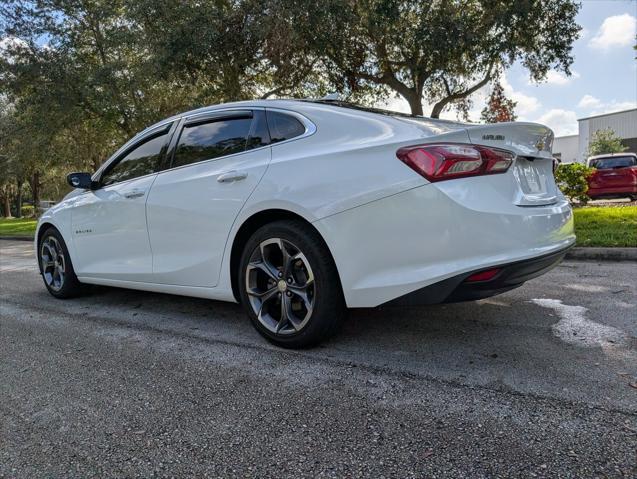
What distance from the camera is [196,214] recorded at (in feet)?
11.0

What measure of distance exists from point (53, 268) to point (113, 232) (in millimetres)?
1438

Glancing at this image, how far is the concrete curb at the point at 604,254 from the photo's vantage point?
5.85 m

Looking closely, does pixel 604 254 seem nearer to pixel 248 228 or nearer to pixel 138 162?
pixel 248 228

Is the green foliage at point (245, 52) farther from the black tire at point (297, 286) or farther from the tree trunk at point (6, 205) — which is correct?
the tree trunk at point (6, 205)

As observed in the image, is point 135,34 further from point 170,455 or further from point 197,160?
point 170,455

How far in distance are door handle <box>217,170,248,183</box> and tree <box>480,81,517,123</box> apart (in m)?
14.0

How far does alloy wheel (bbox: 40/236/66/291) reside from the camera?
4.84 metres

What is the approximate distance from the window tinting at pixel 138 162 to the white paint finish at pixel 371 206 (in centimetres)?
54

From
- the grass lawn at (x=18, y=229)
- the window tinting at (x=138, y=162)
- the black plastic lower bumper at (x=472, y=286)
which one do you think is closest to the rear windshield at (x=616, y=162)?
the black plastic lower bumper at (x=472, y=286)

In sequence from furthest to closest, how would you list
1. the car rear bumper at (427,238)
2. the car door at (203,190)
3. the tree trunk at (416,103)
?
the tree trunk at (416,103) < the car door at (203,190) < the car rear bumper at (427,238)

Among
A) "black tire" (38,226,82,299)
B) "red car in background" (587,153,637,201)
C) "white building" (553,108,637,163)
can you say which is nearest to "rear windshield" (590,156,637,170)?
"red car in background" (587,153,637,201)

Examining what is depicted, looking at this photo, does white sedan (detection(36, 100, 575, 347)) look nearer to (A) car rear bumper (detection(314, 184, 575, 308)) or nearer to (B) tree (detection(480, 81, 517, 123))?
(A) car rear bumper (detection(314, 184, 575, 308))

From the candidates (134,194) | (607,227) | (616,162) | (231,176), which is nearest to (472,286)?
(231,176)

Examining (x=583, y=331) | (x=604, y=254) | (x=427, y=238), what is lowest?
(x=604, y=254)
